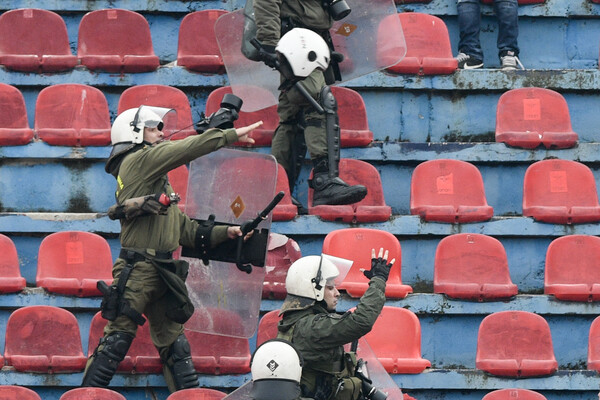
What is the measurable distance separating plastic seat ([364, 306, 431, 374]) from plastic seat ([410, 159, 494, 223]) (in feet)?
3.91

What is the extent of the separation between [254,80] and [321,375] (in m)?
3.04

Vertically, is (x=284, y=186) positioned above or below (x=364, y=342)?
above

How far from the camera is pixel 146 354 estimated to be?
8258 mm

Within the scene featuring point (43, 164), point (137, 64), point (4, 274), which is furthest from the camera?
point (137, 64)

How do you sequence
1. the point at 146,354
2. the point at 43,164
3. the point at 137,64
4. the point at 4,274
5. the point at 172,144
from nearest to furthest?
1. the point at 172,144
2. the point at 146,354
3. the point at 4,274
4. the point at 43,164
5. the point at 137,64

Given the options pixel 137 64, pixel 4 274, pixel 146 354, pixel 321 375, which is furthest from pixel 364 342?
pixel 137 64

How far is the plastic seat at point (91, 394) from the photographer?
7348 mm

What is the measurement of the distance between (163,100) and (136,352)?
2.15m

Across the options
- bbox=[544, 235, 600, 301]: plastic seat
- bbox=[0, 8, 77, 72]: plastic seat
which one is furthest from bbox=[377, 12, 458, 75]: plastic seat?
bbox=[0, 8, 77, 72]: plastic seat

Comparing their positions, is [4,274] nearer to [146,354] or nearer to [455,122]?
[146,354]

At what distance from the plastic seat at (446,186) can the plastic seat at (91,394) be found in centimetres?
289

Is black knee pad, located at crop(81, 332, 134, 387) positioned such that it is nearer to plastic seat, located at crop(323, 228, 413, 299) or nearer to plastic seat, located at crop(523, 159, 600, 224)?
plastic seat, located at crop(323, 228, 413, 299)

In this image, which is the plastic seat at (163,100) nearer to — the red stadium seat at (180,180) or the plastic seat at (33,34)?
the red stadium seat at (180,180)

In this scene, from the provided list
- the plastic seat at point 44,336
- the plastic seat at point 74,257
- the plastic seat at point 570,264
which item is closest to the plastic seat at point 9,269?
the plastic seat at point 74,257
